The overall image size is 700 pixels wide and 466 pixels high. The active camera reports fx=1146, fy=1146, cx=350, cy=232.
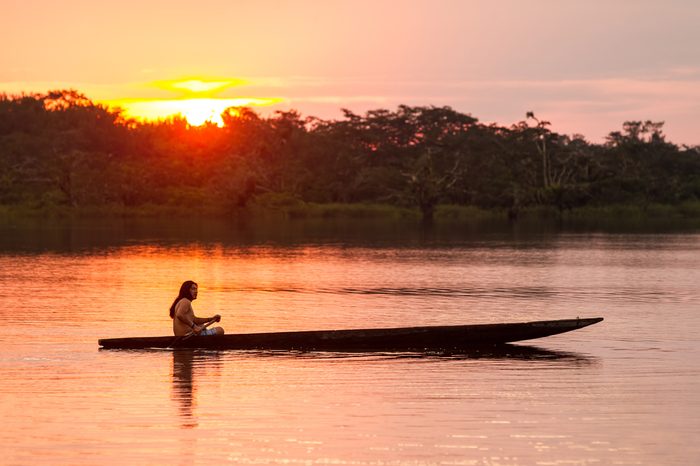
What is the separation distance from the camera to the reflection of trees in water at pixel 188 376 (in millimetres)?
14672

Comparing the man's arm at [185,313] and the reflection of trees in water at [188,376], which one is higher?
the man's arm at [185,313]

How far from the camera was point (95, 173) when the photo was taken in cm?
10106

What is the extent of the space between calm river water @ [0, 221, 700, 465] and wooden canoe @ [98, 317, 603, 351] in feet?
1.01

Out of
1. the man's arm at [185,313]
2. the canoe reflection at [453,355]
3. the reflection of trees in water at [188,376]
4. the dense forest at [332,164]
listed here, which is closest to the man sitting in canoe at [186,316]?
the man's arm at [185,313]

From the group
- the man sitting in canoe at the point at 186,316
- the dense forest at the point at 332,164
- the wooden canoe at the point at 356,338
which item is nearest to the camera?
the man sitting in canoe at the point at 186,316

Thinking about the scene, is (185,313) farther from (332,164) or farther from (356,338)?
(332,164)

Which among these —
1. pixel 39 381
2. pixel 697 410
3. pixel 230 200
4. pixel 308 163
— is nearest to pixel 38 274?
pixel 39 381

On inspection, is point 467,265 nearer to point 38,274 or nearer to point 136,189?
point 38,274

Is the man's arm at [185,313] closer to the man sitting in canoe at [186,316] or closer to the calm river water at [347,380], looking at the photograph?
the man sitting in canoe at [186,316]

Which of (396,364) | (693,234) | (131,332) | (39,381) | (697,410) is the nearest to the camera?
(697,410)

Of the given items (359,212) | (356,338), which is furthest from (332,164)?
(356,338)

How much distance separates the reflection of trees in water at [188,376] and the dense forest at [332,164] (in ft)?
261

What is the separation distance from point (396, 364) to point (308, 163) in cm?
9195

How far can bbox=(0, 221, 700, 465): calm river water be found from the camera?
42.1 feet
